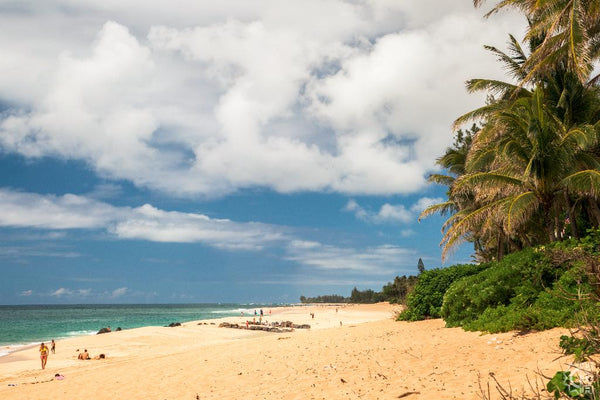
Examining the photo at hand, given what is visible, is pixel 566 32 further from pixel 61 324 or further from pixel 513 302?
pixel 61 324

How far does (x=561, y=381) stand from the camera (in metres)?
3.88

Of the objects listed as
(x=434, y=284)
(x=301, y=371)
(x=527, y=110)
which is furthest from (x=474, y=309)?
(x=527, y=110)

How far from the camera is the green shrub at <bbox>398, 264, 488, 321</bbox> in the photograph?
1862 centimetres

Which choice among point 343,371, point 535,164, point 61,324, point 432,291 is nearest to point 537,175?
point 535,164

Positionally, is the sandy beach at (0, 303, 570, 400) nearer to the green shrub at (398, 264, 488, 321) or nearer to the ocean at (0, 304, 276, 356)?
the green shrub at (398, 264, 488, 321)

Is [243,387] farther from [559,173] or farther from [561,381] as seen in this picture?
[559,173]

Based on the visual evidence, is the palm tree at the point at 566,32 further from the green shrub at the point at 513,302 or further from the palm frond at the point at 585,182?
the green shrub at the point at 513,302

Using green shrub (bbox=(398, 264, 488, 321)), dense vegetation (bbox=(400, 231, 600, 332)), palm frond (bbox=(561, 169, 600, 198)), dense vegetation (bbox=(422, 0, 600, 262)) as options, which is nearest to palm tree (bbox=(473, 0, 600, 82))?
dense vegetation (bbox=(422, 0, 600, 262))

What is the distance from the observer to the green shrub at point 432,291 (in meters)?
18.6

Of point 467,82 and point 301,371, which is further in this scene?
point 467,82

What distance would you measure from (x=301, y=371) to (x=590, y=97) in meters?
16.2

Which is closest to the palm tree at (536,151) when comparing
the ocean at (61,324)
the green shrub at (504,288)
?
the green shrub at (504,288)

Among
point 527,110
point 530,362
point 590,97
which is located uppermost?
point 590,97

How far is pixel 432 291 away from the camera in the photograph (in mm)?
18938
